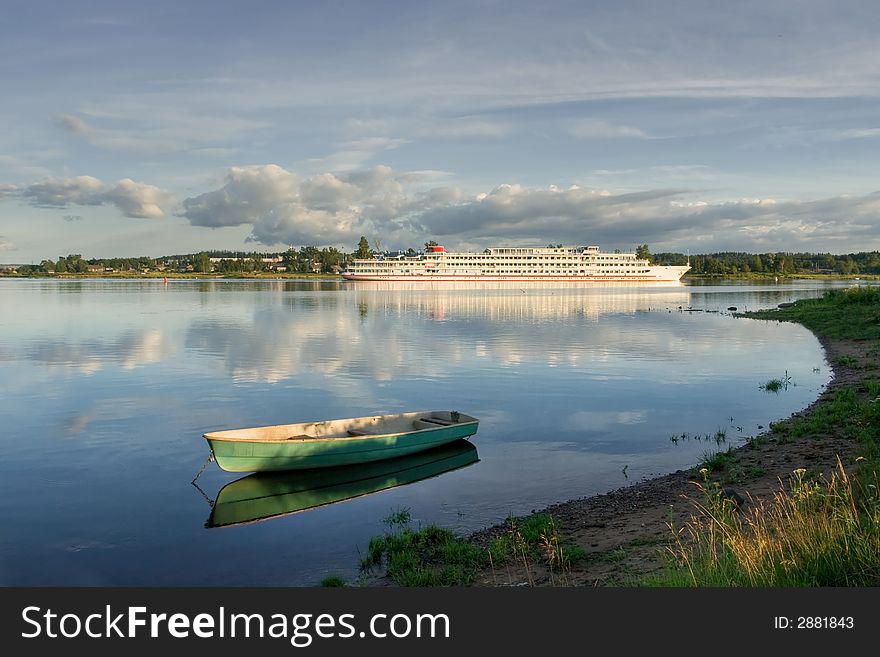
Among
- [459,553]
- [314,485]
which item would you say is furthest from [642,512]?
[314,485]

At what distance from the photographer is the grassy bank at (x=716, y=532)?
850 cm

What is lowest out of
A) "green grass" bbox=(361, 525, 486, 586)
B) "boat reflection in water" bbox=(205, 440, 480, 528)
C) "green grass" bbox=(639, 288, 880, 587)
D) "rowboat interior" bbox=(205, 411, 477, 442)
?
"boat reflection in water" bbox=(205, 440, 480, 528)

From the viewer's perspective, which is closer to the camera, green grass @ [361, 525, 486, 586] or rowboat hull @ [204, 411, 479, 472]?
green grass @ [361, 525, 486, 586]

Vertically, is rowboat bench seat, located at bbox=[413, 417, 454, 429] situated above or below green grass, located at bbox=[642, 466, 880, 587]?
below

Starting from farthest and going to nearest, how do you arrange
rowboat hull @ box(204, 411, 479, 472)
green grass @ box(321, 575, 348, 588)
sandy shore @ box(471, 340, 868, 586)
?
rowboat hull @ box(204, 411, 479, 472)
green grass @ box(321, 575, 348, 588)
sandy shore @ box(471, 340, 868, 586)

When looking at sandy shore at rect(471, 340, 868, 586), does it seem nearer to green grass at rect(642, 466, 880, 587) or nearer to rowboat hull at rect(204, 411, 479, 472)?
green grass at rect(642, 466, 880, 587)

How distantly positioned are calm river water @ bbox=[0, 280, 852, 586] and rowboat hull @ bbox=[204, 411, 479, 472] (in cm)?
62

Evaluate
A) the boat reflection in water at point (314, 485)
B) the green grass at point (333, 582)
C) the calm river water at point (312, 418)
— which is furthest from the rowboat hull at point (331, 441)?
the green grass at point (333, 582)

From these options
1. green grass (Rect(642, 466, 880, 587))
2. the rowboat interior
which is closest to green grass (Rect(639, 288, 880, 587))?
green grass (Rect(642, 466, 880, 587))

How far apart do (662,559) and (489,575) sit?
280cm

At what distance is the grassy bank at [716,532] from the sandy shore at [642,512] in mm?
32

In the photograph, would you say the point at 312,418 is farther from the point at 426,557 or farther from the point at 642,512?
the point at 642,512

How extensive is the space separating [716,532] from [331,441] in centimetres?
1014

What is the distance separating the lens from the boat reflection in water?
16422mm
